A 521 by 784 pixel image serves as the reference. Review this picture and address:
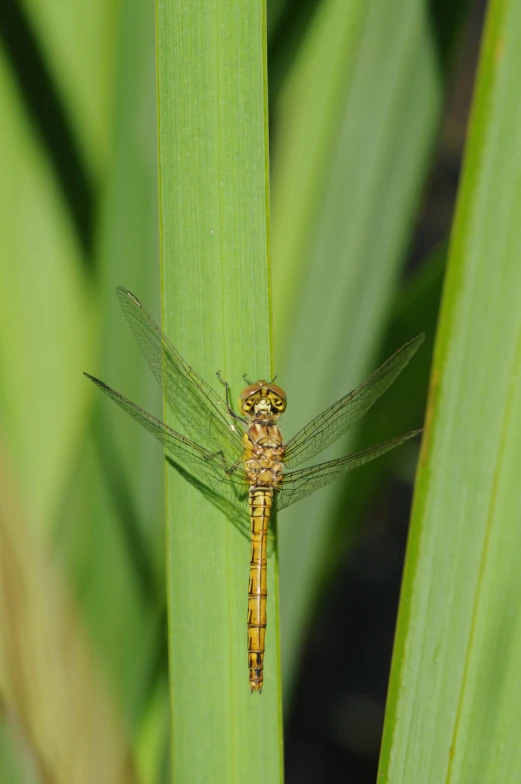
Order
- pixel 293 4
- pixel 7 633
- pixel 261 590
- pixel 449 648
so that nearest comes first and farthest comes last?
pixel 449 648, pixel 261 590, pixel 7 633, pixel 293 4

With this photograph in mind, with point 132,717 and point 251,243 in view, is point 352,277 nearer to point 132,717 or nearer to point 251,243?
point 251,243

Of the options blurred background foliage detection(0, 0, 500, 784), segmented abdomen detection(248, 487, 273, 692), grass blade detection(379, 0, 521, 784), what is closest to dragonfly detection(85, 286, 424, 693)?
segmented abdomen detection(248, 487, 273, 692)

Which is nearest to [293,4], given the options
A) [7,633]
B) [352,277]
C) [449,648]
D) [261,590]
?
[352,277]

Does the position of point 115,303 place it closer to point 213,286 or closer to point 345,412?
point 213,286

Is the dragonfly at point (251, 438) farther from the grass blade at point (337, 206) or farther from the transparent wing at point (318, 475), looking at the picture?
the grass blade at point (337, 206)

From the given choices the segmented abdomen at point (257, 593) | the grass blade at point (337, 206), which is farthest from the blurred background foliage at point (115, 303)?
the segmented abdomen at point (257, 593)

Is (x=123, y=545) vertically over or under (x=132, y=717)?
over
